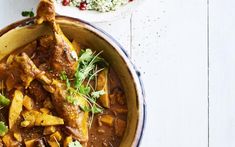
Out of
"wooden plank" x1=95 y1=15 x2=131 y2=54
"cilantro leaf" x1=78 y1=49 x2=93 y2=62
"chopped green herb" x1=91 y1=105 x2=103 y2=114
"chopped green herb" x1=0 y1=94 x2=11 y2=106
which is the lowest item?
"chopped green herb" x1=91 y1=105 x2=103 y2=114

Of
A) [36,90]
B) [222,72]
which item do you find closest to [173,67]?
[222,72]

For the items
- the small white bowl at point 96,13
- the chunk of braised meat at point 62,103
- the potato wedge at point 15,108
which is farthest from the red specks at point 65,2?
the potato wedge at point 15,108

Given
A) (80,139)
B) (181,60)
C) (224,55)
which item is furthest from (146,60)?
(80,139)

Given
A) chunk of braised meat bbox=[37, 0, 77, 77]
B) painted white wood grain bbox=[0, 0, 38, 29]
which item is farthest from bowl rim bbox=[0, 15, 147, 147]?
painted white wood grain bbox=[0, 0, 38, 29]

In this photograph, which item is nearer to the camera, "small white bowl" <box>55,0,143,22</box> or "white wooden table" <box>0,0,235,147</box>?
"small white bowl" <box>55,0,143,22</box>

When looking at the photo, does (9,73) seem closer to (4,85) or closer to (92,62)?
(4,85)

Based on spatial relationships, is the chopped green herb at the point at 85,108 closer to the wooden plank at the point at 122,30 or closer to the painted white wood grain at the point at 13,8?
the wooden plank at the point at 122,30

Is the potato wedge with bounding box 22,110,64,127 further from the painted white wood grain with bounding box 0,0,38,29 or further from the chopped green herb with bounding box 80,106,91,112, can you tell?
the painted white wood grain with bounding box 0,0,38,29
